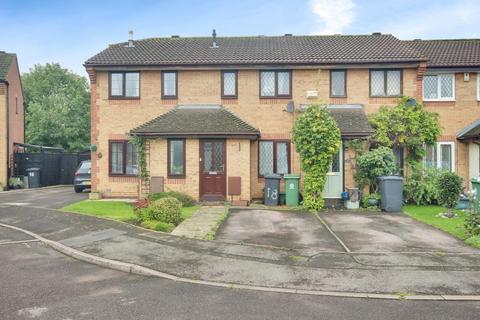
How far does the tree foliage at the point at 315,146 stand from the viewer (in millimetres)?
14422

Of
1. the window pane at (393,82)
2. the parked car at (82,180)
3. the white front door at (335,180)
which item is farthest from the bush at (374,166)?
the parked car at (82,180)

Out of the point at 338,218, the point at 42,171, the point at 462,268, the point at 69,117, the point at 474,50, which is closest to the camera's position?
the point at 462,268

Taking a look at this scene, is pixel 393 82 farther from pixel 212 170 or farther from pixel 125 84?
pixel 125 84

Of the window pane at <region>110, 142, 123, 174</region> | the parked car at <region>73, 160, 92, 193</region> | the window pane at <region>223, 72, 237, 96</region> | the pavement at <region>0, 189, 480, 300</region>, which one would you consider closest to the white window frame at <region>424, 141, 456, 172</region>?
the pavement at <region>0, 189, 480, 300</region>

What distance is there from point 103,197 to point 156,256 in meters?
10.5

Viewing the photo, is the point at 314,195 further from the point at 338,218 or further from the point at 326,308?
the point at 326,308

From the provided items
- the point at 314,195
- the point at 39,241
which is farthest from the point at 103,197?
the point at 314,195

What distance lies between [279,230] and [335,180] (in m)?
5.45

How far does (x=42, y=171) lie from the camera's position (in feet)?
85.4

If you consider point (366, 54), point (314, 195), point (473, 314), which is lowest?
point (473, 314)

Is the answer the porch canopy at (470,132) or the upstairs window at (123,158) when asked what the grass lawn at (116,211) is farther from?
the porch canopy at (470,132)

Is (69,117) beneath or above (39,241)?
above

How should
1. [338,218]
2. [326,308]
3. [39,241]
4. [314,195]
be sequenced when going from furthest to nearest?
1. [314,195]
2. [338,218]
3. [39,241]
4. [326,308]

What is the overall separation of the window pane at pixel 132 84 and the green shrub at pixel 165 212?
8026 mm
